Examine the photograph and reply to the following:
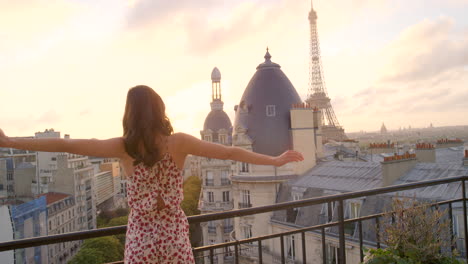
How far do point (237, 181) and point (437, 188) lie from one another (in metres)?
12.6

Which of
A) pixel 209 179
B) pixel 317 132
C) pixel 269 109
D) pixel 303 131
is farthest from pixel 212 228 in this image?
pixel 303 131

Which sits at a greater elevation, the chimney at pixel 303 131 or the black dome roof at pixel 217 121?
the black dome roof at pixel 217 121

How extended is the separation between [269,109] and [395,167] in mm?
10099

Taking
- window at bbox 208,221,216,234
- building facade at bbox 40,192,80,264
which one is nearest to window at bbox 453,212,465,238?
window at bbox 208,221,216,234

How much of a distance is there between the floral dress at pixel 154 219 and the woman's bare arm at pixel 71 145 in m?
0.22

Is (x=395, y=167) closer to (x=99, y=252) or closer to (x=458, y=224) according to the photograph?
(x=458, y=224)

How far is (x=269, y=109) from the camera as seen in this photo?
1039 inches

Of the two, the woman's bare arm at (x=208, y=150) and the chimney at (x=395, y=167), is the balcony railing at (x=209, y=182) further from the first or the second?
the woman's bare arm at (x=208, y=150)

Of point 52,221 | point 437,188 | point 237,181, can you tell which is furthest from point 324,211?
point 52,221

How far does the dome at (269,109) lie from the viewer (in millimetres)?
26125

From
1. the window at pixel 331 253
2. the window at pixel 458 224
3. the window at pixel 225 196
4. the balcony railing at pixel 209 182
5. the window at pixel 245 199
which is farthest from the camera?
the balcony railing at pixel 209 182

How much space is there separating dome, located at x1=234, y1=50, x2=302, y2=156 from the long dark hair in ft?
75.4

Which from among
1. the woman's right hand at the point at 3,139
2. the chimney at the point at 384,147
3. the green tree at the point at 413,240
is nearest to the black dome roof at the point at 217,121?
the chimney at the point at 384,147

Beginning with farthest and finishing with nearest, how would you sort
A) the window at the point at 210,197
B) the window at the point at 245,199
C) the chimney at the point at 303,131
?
the window at the point at 210,197
the chimney at the point at 303,131
the window at the point at 245,199
